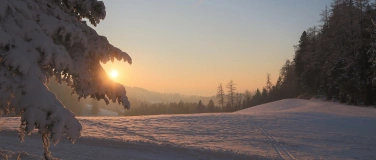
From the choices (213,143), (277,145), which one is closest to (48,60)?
(213,143)

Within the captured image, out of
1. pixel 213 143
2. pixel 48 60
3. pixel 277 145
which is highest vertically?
pixel 48 60

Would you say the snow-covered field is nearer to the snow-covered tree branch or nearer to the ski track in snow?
the ski track in snow

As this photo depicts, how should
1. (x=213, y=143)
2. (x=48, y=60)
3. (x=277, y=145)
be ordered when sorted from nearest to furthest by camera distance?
(x=48, y=60)
(x=277, y=145)
(x=213, y=143)

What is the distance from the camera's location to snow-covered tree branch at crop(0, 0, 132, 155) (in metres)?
3.43

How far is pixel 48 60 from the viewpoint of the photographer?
391cm

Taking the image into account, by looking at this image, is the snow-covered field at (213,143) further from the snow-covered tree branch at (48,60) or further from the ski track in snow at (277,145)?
the snow-covered tree branch at (48,60)

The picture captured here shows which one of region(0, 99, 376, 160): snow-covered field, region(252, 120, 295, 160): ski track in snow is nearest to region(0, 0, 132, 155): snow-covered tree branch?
region(0, 99, 376, 160): snow-covered field

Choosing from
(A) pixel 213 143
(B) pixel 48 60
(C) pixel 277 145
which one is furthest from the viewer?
(A) pixel 213 143

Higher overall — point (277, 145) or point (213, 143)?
point (213, 143)

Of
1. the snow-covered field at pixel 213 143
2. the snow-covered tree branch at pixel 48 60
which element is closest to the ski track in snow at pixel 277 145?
the snow-covered field at pixel 213 143

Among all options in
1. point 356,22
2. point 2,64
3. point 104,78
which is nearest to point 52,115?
point 2,64

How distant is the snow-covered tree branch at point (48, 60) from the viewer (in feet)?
11.2

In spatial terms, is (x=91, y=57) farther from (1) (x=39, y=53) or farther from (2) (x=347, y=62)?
(2) (x=347, y=62)

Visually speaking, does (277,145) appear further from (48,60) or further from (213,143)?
(48,60)
